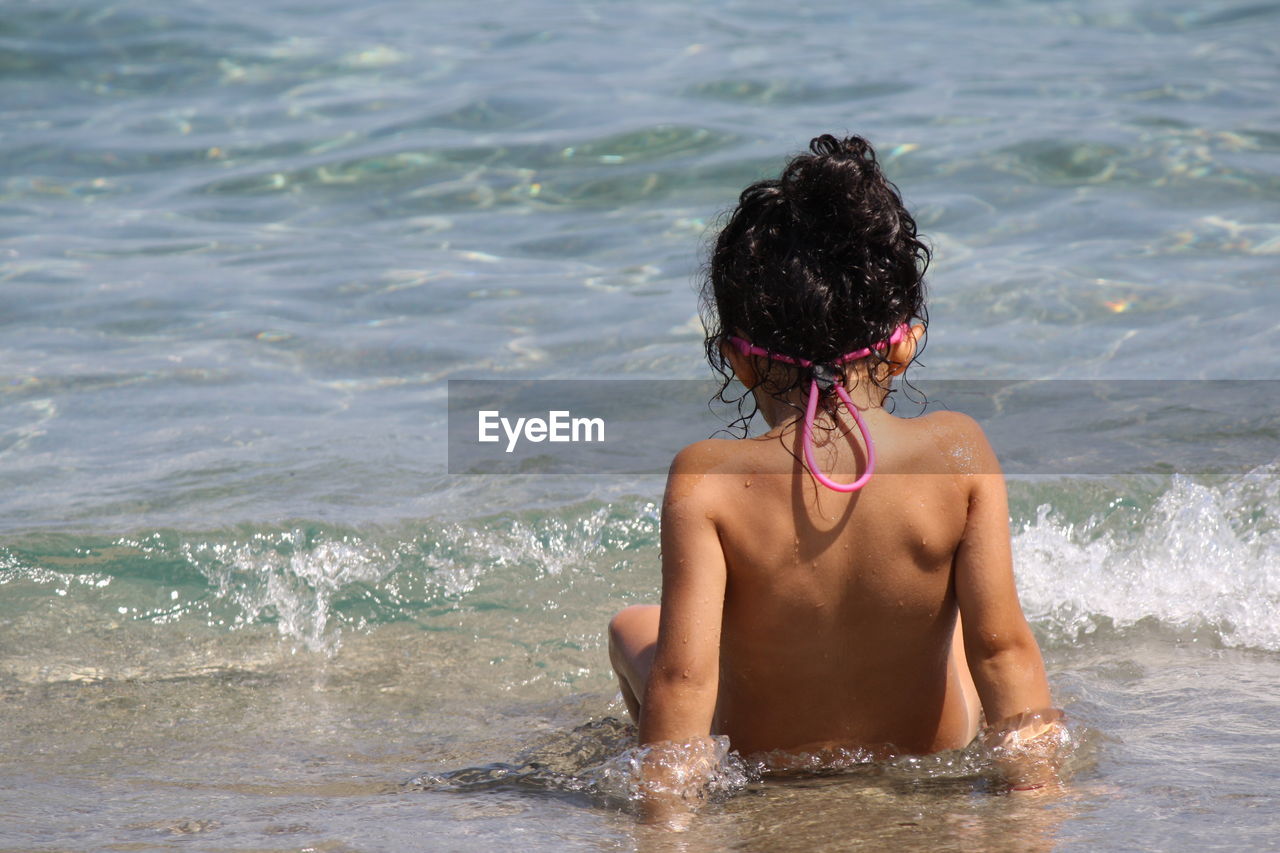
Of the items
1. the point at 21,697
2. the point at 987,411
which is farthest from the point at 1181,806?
the point at 987,411

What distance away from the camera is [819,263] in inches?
96.2

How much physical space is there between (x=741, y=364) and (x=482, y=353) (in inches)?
154

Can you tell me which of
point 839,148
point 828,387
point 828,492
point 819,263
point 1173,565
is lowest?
point 1173,565

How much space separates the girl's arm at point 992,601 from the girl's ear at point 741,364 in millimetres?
378

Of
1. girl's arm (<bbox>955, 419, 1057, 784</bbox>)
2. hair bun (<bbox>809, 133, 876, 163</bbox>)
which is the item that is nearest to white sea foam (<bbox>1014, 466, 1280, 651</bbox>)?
girl's arm (<bbox>955, 419, 1057, 784</bbox>)

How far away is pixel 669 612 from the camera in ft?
7.99

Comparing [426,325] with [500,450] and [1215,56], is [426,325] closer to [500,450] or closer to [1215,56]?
[500,450]

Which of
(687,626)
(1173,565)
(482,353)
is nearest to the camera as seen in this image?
(687,626)

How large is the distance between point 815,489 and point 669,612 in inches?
12.8

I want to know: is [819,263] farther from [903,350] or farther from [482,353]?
[482,353]

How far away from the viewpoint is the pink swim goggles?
7.87 ft

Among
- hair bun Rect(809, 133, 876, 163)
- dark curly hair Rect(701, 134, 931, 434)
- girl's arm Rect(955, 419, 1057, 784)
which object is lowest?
girl's arm Rect(955, 419, 1057, 784)

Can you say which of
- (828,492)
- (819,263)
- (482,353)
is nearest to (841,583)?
(828,492)

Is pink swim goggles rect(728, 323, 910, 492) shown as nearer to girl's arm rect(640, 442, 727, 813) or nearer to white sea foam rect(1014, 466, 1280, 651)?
girl's arm rect(640, 442, 727, 813)
